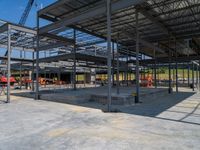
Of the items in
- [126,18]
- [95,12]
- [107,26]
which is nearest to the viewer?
[107,26]

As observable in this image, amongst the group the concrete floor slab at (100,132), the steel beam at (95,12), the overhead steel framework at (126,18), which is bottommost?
the concrete floor slab at (100,132)

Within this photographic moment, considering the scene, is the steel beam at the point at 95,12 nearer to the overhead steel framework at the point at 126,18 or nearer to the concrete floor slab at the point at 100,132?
the overhead steel framework at the point at 126,18

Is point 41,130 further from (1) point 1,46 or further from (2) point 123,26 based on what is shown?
(1) point 1,46

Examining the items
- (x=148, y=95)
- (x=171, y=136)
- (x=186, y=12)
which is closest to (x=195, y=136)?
(x=171, y=136)

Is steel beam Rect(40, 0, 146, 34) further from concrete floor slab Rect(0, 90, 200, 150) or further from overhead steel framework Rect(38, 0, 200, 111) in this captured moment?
concrete floor slab Rect(0, 90, 200, 150)

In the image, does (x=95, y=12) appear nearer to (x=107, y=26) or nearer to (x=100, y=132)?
(x=107, y=26)

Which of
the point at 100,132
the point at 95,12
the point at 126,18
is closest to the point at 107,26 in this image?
the point at 95,12

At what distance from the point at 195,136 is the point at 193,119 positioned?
7.19ft

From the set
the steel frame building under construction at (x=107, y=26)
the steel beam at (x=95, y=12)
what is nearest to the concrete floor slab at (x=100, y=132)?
the steel frame building under construction at (x=107, y=26)

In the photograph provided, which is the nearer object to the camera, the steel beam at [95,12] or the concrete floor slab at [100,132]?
the concrete floor slab at [100,132]

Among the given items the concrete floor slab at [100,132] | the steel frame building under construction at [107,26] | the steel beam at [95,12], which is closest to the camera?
the concrete floor slab at [100,132]

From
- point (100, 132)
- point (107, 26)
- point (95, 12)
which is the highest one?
point (95, 12)

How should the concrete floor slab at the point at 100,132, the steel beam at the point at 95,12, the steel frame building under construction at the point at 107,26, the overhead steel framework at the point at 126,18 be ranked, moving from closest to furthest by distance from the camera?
1. the concrete floor slab at the point at 100,132
2. the steel beam at the point at 95,12
3. the overhead steel framework at the point at 126,18
4. the steel frame building under construction at the point at 107,26

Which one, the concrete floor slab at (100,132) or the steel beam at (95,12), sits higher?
the steel beam at (95,12)
